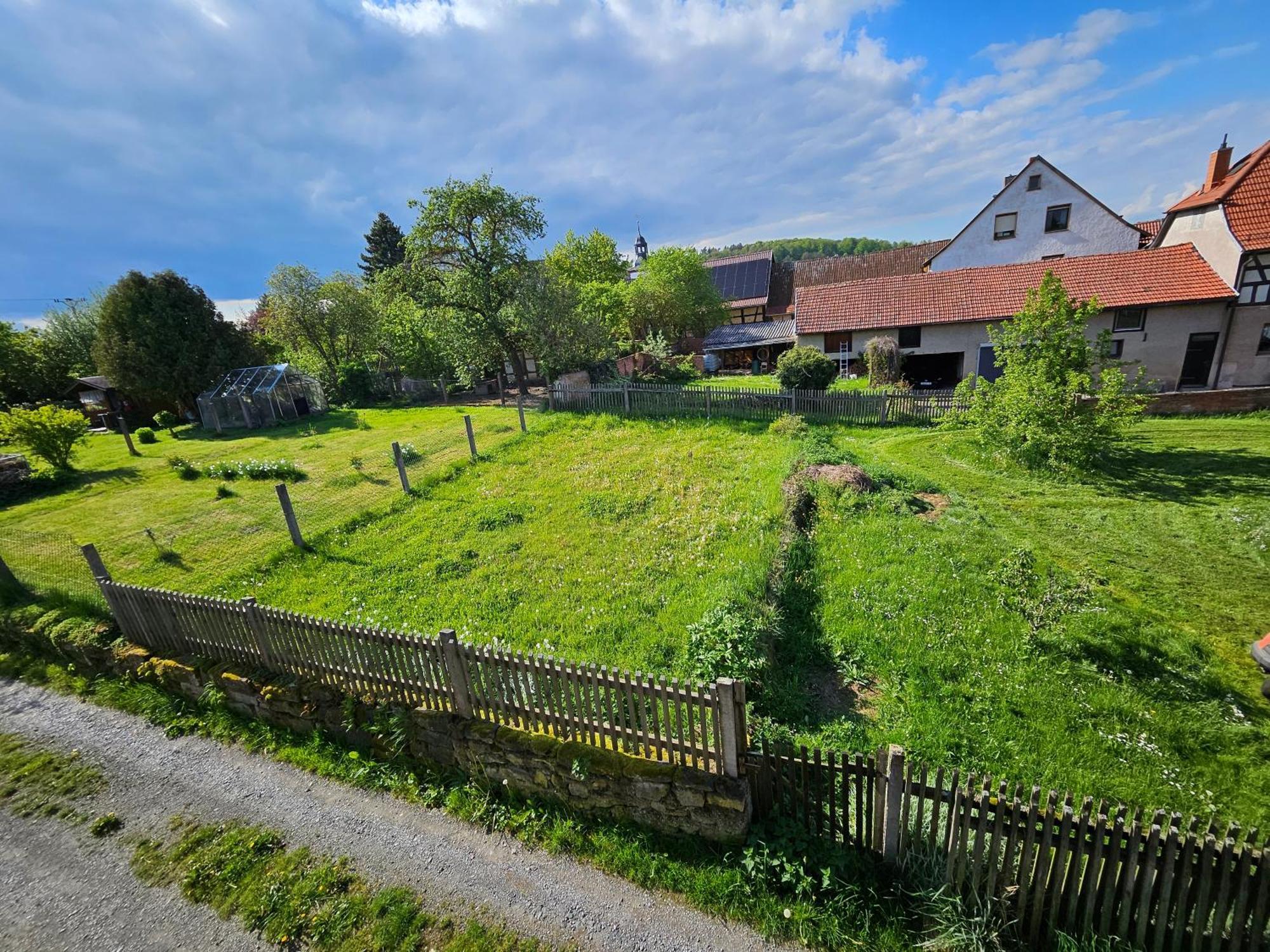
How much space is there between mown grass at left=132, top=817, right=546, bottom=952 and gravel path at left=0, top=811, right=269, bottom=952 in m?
0.11

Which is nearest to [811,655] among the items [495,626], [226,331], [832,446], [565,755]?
[565,755]

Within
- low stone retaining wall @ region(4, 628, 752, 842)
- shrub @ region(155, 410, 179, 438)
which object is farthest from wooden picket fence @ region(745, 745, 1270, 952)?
shrub @ region(155, 410, 179, 438)

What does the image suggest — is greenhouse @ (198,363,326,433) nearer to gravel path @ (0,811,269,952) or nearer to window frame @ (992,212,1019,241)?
gravel path @ (0,811,269,952)

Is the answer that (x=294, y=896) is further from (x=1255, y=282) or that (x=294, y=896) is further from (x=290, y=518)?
(x=1255, y=282)

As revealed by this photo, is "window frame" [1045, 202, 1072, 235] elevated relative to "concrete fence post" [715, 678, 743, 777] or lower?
elevated

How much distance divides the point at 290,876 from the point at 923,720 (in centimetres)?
627

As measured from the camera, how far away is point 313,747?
5820mm

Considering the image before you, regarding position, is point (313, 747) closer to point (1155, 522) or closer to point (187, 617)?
point (187, 617)

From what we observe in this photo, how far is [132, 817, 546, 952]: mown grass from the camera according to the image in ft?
12.9

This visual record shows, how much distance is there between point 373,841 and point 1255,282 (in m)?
30.6

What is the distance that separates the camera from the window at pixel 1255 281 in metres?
18.3

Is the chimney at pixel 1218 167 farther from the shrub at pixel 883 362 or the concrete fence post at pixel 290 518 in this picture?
the concrete fence post at pixel 290 518

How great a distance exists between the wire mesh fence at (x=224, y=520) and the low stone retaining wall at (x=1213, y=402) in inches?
871

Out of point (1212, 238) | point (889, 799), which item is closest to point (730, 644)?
point (889, 799)
